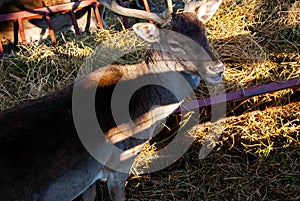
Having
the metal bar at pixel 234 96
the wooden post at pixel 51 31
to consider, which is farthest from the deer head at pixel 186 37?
the wooden post at pixel 51 31

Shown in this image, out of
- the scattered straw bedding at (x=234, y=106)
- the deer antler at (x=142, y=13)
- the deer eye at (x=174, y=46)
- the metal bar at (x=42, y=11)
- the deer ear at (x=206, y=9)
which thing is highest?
the deer antler at (x=142, y=13)

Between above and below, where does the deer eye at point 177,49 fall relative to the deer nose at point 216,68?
above

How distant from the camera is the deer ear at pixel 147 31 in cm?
364

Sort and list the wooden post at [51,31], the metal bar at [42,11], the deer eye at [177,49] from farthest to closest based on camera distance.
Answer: the metal bar at [42,11], the wooden post at [51,31], the deer eye at [177,49]

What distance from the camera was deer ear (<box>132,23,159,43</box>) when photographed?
3643 millimetres

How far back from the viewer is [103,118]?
340 cm

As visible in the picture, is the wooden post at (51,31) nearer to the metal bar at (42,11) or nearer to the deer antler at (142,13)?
the metal bar at (42,11)

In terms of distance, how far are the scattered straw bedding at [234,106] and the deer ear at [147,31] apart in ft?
3.57

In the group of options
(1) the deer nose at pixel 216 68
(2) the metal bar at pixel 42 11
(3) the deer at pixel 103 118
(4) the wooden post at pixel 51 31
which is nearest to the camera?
(3) the deer at pixel 103 118

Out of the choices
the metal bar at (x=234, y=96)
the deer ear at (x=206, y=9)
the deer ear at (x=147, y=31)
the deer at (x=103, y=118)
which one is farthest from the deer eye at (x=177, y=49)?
the metal bar at (x=234, y=96)

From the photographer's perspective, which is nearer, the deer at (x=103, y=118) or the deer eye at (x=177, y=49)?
the deer at (x=103, y=118)

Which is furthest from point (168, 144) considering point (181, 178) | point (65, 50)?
point (65, 50)

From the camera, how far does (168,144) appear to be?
4.51 metres

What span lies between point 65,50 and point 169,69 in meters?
1.80
